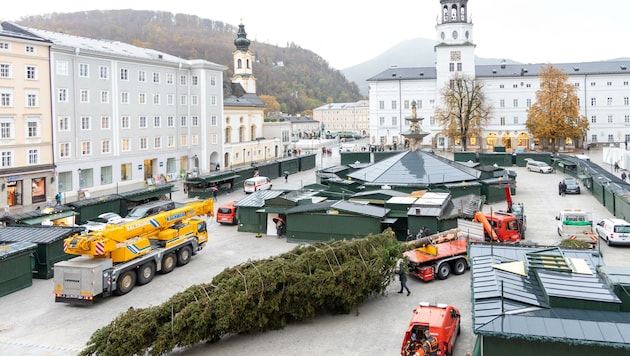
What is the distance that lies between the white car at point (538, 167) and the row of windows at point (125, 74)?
118 feet

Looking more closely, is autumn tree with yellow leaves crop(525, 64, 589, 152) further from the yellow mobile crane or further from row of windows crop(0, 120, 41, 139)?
the yellow mobile crane

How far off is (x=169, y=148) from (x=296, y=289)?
45.7m

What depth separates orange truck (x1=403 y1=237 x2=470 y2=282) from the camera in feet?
69.5

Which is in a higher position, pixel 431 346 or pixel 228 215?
pixel 228 215

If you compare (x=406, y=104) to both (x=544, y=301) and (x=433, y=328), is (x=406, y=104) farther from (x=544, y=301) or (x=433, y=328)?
(x=544, y=301)

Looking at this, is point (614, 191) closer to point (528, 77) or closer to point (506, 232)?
point (506, 232)

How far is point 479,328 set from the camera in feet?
37.3

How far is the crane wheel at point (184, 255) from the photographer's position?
2461cm

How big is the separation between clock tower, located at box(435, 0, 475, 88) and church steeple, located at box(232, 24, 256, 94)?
1195 inches

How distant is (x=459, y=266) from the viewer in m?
21.9

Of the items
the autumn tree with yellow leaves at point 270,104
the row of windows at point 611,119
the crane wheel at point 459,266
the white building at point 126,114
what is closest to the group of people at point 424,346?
the crane wheel at point 459,266

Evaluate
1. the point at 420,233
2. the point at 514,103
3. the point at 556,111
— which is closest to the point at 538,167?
the point at 556,111

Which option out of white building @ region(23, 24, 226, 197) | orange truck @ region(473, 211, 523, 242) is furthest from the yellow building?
orange truck @ region(473, 211, 523, 242)

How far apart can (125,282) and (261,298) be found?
760 centimetres
